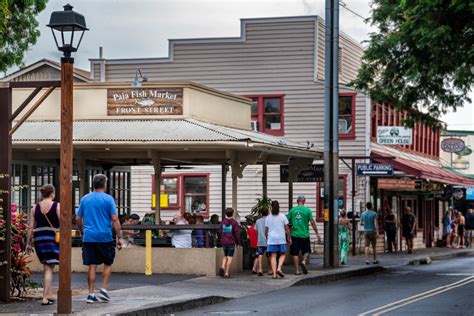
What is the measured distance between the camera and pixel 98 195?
678 inches

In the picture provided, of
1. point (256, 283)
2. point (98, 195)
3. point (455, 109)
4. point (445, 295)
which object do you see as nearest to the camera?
point (98, 195)

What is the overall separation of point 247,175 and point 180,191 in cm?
283

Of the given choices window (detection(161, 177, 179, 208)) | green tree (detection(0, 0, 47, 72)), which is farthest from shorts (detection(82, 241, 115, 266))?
window (detection(161, 177, 179, 208))

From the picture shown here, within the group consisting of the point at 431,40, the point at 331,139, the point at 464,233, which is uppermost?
the point at 431,40

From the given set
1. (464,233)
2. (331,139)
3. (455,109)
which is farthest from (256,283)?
(464,233)

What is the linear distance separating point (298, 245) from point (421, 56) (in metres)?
5.36

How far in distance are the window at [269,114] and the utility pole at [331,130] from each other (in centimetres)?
1516

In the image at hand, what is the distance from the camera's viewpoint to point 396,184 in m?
41.5

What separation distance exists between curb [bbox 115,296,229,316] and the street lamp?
0.86 metres

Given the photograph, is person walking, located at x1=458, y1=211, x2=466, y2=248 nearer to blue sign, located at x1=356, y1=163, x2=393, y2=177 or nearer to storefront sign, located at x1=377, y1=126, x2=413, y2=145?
storefront sign, located at x1=377, y1=126, x2=413, y2=145

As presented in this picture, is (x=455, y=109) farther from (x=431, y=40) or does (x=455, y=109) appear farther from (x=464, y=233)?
(x=464, y=233)

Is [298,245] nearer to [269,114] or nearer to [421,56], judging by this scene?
[421,56]

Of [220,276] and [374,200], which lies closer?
[220,276]

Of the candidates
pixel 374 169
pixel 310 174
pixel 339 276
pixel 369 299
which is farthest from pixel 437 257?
pixel 369 299
